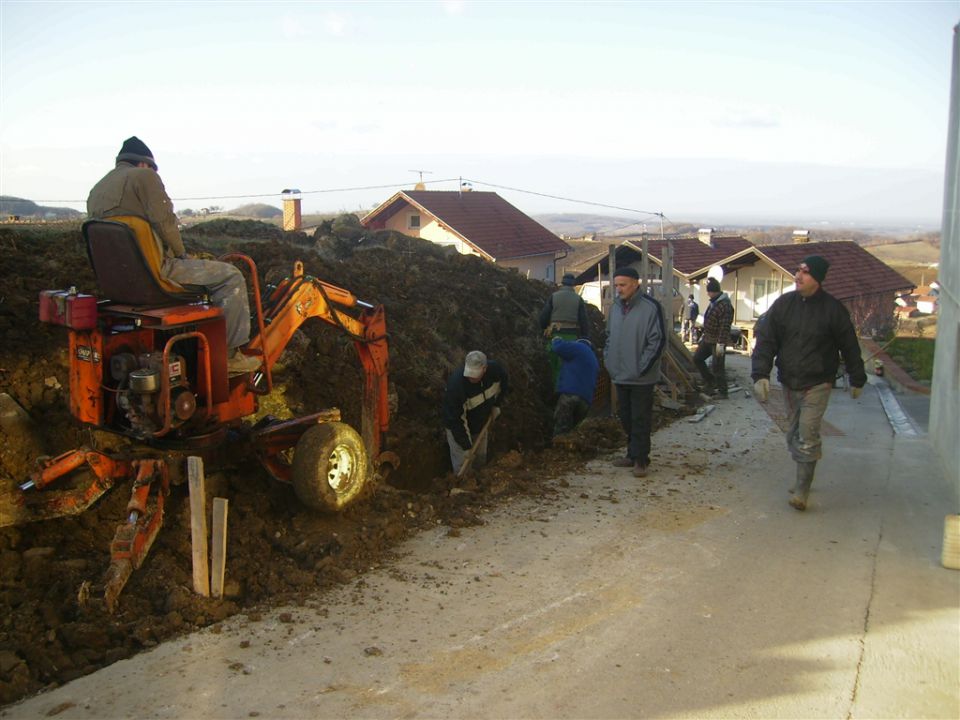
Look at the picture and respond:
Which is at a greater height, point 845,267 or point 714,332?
point 845,267

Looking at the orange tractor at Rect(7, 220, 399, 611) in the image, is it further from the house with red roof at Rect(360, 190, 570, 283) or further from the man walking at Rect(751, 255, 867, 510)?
the house with red roof at Rect(360, 190, 570, 283)

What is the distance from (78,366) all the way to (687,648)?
156 inches

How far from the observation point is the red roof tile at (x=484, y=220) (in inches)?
1291

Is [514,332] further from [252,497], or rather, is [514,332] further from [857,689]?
[857,689]

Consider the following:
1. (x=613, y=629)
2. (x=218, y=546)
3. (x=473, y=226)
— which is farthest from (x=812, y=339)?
(x=473, y=226)

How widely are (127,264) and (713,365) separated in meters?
10.2

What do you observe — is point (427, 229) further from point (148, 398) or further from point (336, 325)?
point (148, 398)

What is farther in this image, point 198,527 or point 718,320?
point 718,320

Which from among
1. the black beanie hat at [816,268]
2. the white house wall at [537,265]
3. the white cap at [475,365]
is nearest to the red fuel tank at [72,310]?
the white cap at [475,365]

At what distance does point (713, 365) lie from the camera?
540 inches

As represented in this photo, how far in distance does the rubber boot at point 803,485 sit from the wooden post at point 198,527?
468 centimetres

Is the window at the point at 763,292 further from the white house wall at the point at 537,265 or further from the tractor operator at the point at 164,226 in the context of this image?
the tractor operator at the point at 164,226

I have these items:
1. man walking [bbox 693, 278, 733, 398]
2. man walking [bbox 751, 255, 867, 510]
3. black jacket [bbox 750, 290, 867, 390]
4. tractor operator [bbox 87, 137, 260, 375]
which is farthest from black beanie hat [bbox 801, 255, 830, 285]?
man walking [bbox 693, 278, 733, 398]

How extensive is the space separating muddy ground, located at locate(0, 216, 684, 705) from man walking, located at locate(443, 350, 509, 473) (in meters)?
0.28
